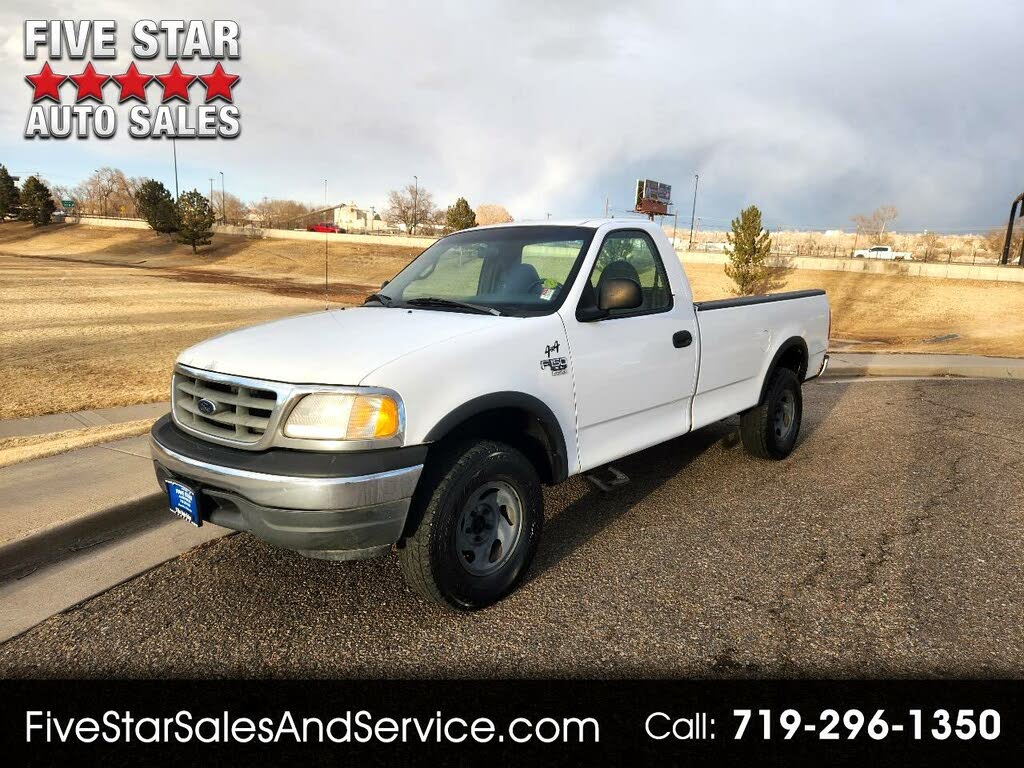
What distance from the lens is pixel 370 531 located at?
8.99 feet

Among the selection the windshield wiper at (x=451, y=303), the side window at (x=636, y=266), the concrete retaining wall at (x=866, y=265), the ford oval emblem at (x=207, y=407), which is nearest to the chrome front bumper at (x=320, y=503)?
the ford oval emblem at (x=207, y=407)

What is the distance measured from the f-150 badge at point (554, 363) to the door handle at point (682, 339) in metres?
1.08

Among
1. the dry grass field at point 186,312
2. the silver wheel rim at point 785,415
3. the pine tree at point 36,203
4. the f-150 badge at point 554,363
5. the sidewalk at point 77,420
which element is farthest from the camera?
the pine tree at point 36,203

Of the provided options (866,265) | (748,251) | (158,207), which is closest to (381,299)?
(748,251)

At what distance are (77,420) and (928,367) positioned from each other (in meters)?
12.1

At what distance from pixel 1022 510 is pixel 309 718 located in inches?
190

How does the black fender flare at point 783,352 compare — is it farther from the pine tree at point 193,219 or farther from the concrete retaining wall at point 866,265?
the pine tree at point 193,219

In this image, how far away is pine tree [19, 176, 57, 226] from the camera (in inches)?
3164

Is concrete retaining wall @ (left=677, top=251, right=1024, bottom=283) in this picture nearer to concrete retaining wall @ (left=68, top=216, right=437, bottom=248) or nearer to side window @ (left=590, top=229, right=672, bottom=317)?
concrete retaining wall @ (left=68, top=216, right=437, bottom=248)

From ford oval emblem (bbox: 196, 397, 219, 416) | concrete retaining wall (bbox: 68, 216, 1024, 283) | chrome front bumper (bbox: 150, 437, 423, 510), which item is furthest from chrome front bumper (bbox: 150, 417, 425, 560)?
concrete retaining wall (bbox: 68, 216, 1024, 283)

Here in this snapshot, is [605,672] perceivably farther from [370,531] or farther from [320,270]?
[320,270]

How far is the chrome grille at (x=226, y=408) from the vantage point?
9.41ft

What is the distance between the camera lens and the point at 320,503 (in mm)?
2664

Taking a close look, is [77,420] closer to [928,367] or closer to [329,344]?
[329,344]
